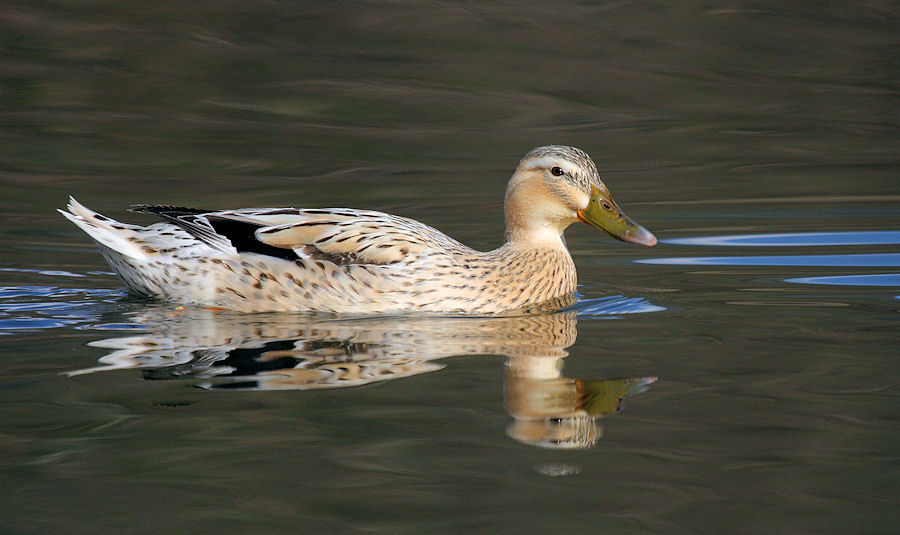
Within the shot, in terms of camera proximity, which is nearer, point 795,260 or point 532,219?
point 532,219

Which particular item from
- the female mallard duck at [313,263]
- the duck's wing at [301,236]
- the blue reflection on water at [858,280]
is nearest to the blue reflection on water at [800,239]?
the blue reflection on water at [858,280]

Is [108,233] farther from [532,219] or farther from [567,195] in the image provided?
[567,195]

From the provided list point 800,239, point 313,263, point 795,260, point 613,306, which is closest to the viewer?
point 313,263

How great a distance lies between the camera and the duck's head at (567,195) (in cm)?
933

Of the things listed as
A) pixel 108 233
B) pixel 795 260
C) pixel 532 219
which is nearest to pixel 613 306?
pixel 532 219

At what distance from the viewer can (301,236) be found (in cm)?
886

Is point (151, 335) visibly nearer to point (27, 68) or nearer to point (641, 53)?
point (27, 68)

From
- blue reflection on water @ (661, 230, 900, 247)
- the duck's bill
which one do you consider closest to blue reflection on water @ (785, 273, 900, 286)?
the duck's bill

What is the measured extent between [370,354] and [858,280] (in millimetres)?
3877

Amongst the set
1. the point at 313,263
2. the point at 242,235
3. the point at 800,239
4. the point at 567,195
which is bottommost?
the point at 800,239

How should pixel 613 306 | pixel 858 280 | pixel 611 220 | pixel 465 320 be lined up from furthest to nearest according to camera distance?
pixel 858 280 → pixel 611 220 → pixel 613 306 → pixel 465 320

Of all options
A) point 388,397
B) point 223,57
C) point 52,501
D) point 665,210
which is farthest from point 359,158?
point 52,501

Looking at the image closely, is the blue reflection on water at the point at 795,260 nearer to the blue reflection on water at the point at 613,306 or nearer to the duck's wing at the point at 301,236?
the blue reflection on water at the point at 613,306

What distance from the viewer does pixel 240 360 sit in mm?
7250
